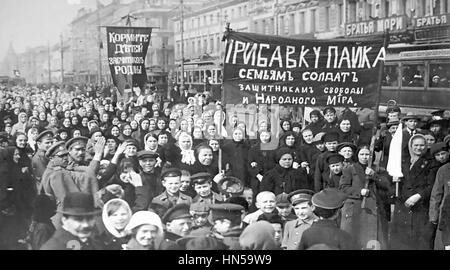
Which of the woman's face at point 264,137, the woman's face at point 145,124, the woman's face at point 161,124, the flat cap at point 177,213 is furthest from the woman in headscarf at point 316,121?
the flat cap at point 177,213

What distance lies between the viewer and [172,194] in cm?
442

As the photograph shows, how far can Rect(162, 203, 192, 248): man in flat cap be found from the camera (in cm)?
408

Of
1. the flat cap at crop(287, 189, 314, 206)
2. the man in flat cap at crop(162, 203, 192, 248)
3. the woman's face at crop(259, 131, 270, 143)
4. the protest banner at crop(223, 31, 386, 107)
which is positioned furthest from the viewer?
the woman's face at crop(259, 131, 270, 143)

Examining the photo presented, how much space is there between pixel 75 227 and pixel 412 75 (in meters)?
3.07

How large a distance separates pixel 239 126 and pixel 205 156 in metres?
0.49

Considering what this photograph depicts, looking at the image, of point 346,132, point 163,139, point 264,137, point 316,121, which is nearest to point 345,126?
point 346,132

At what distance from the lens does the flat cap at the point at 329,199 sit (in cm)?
398

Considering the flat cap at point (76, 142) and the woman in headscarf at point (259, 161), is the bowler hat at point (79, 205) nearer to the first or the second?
the flat cap at point (76, 142)

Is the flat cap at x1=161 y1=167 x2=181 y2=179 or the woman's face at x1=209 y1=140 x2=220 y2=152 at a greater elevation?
the woman's face at x1=209 y1=140 x2=220 y2=152

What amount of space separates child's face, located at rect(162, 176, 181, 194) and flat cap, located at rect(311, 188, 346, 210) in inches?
34.3

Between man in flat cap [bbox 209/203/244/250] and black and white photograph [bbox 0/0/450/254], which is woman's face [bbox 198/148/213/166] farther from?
man in flat cap [bbox 209/203/244/250]

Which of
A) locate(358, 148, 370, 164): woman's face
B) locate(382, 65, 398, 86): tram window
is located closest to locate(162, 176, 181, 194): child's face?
locate(358, 148, 370, 164): woman's face

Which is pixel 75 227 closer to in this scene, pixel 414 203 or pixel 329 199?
pixel 329 199

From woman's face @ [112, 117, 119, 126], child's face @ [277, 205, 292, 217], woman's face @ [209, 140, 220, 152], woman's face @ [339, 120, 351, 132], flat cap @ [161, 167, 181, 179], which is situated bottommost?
child's face @ [277, 205, 292, 217]
